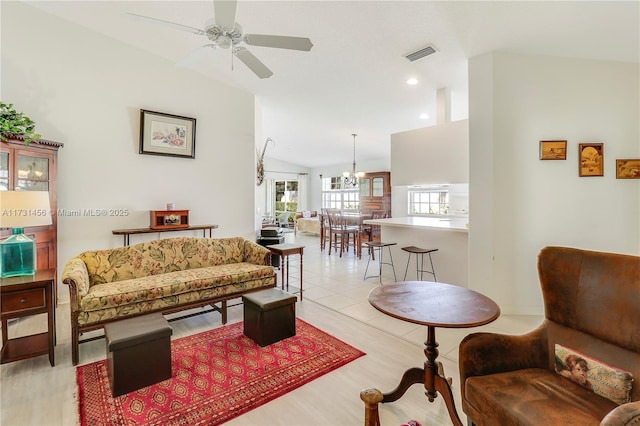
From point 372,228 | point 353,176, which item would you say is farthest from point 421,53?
point 353,176

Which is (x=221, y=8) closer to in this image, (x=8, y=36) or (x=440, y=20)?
(x=440, y=20)

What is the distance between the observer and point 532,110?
3234 millimetres

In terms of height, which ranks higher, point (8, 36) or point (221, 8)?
point (8, 36)

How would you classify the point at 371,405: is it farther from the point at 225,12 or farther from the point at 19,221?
the point at 19,221

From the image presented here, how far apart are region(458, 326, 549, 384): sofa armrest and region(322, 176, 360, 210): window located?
28.4 feet

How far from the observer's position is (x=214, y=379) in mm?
2123

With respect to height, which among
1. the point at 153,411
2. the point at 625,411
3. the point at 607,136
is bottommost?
the point at 153,411

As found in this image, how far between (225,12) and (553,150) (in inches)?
133

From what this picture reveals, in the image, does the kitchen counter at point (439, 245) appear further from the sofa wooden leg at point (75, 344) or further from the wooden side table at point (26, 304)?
the wooden side table at point (26, 304)

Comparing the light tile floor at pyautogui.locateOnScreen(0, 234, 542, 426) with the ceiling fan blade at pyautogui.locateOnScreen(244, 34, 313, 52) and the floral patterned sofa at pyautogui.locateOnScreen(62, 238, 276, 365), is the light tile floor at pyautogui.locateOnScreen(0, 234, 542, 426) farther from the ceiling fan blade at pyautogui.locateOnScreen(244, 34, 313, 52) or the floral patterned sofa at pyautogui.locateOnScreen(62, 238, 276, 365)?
the ceiling fan blade at pyautogui.locateOnScreen(244, 34, 313, 52)

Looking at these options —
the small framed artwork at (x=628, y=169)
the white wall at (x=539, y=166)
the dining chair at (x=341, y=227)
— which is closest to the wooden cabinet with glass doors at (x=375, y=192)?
the dining chair at (x=341, y=227)

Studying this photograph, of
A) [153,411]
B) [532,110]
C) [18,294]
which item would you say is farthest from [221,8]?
[532,110]

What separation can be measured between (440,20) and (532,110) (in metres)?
1.38

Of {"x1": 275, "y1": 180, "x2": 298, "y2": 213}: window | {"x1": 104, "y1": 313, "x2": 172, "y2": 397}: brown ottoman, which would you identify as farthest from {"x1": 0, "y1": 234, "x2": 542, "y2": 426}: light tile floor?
{"x1": 275, "y1": 180, "x2": 298, "y2": 213}: window
